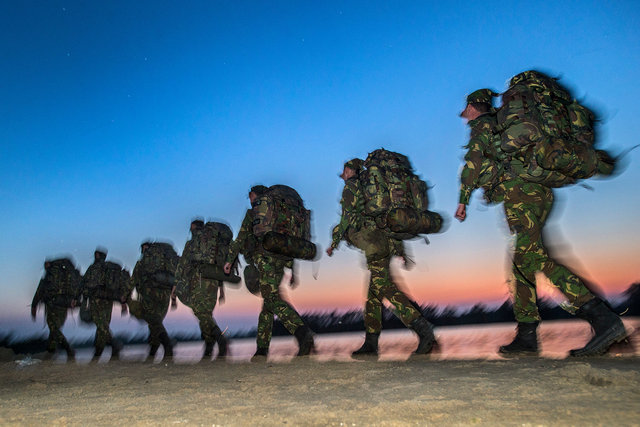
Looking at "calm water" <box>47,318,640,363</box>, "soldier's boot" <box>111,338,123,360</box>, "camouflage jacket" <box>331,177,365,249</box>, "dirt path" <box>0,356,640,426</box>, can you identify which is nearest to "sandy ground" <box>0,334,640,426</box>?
"dirt path" <box>0,356,640,426</box>

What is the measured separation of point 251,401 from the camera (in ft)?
7.04

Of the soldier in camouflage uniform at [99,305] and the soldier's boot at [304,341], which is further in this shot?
the soldier in camouflage uniform at [99,305]

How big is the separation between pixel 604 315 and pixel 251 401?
8.68 feet

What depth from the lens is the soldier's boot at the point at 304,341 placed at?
5.25m

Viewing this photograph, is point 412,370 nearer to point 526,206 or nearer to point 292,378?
point 292,378

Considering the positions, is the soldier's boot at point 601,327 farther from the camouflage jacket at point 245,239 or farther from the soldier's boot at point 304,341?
the camouflage jacket at point 245,239

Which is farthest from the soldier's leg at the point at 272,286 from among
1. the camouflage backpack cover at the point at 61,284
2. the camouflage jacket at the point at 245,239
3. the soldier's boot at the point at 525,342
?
the camouflage backpack cover at the point at 61,284

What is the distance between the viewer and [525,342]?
349 cm

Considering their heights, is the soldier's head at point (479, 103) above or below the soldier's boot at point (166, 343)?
above

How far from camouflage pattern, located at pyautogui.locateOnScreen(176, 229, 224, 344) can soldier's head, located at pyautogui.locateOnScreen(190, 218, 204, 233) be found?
0.62 ft

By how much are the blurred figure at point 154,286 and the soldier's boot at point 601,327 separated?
7.18 metres

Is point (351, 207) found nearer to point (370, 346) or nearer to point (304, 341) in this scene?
point (370, 346)

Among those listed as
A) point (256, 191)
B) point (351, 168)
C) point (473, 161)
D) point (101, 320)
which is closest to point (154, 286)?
point (101, 320)

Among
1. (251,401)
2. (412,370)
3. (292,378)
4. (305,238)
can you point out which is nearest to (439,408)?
(251,401)
